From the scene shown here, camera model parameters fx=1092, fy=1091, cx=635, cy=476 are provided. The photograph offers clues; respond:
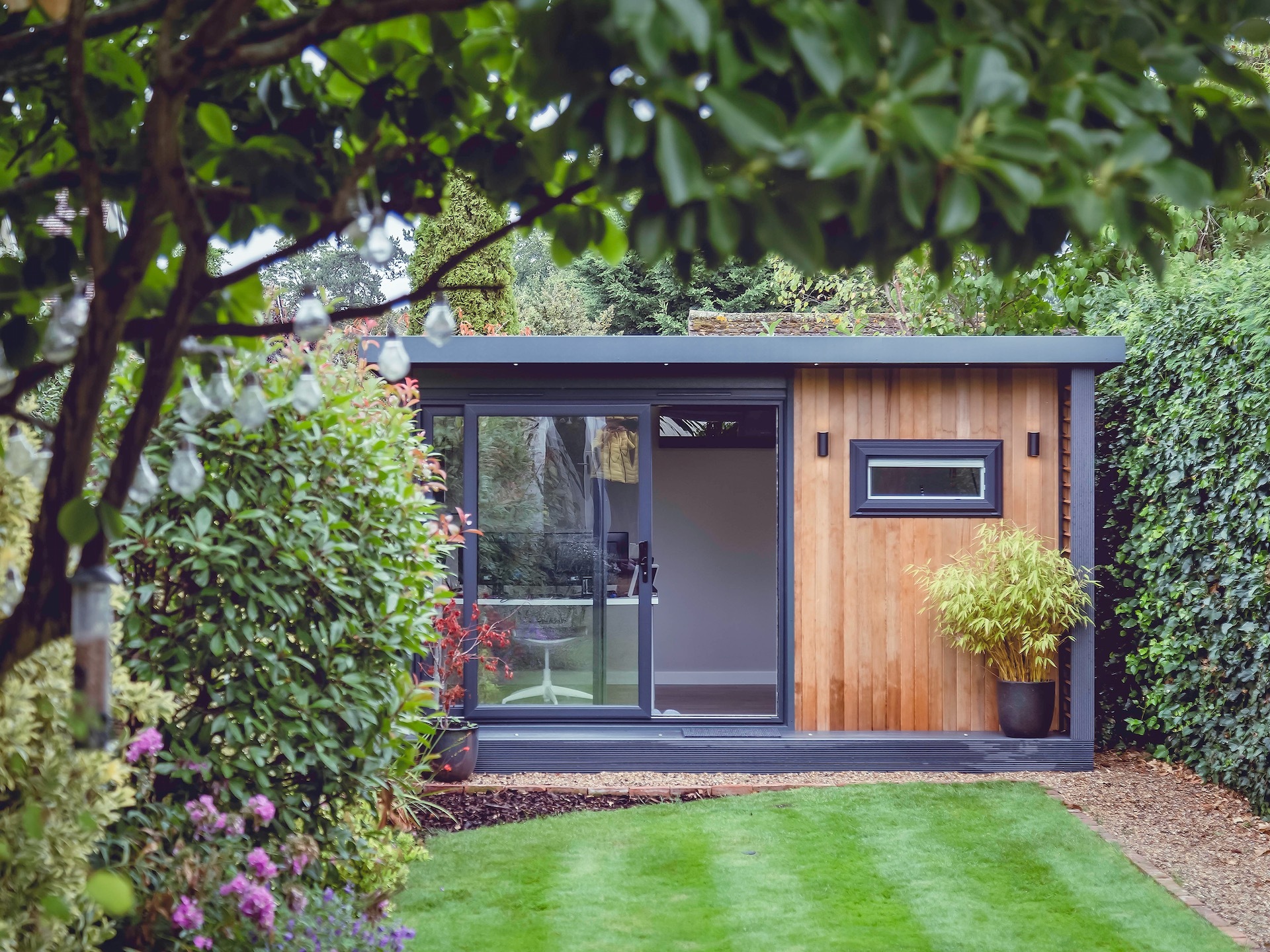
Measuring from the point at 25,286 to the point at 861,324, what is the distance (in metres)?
8.73

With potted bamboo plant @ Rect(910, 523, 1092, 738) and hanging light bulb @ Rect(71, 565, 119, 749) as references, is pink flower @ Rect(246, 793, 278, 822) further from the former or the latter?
potted bamboo plant @ Rect(910, 523, 1092, 738)

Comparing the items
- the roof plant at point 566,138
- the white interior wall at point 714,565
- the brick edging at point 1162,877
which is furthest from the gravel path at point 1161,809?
the roof plant at point 566,138

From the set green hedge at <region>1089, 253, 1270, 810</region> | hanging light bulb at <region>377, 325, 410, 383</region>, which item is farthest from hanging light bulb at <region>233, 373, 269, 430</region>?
green hedge at <region>1089, 253, 1270, 810</region>

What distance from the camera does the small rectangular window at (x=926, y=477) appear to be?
6.64 meters

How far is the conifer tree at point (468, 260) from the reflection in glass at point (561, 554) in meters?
4.14

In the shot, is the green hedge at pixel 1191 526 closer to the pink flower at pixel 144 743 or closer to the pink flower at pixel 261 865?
the pink flower at pixel 261 865

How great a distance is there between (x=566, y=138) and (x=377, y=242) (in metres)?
0.36

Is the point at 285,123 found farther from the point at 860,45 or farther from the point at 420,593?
the point at 420,593

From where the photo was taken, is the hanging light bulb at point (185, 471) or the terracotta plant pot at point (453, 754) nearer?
the hanging light bulb at point (185, 471)

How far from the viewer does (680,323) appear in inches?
738

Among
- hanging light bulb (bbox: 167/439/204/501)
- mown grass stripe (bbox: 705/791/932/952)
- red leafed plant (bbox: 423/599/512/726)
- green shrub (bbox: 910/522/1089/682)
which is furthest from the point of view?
green shrub (bbox: 910/522/1089/682)

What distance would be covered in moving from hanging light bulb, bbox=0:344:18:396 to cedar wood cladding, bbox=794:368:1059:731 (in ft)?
18.0

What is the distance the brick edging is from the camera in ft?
12.7

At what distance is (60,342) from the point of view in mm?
1403
